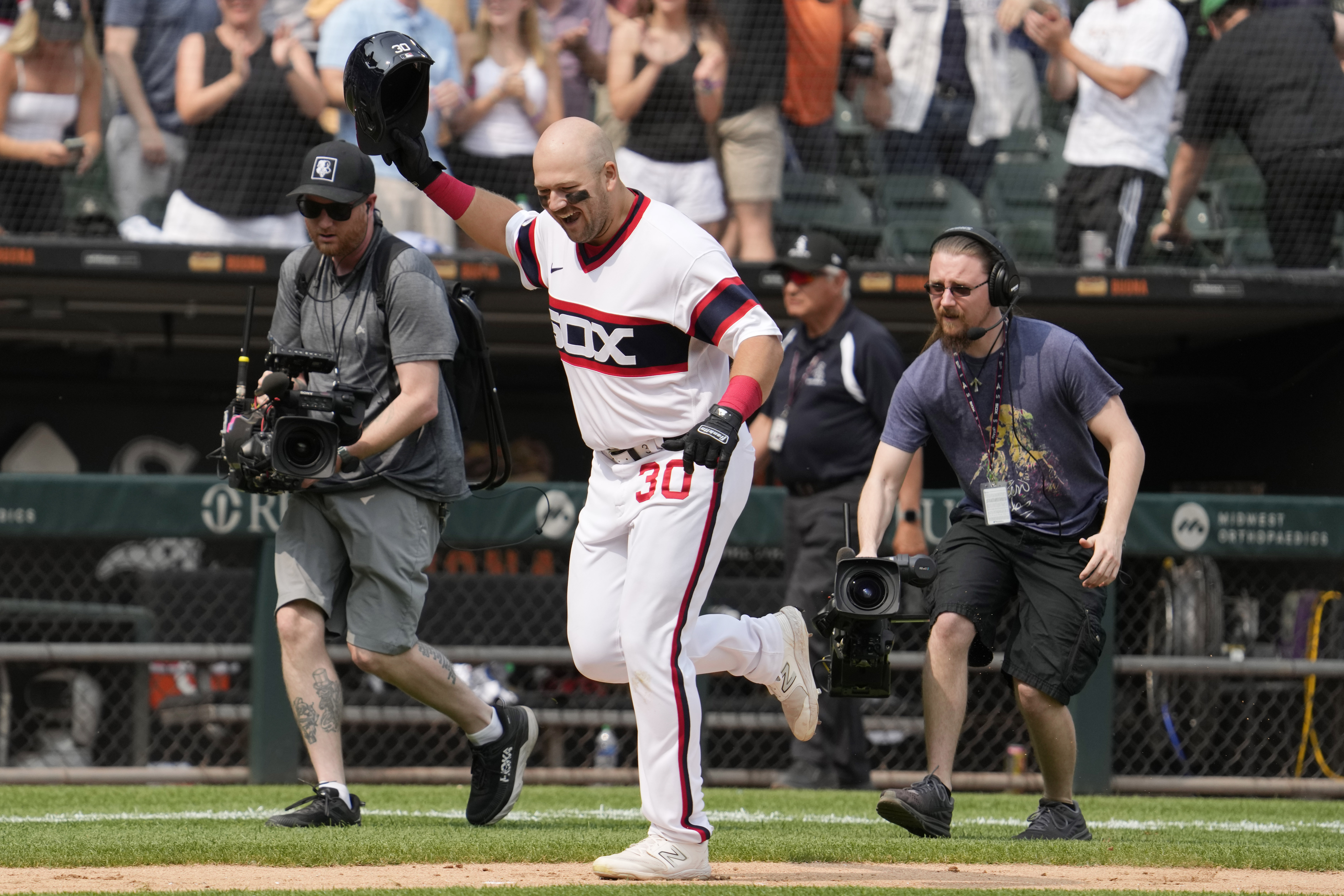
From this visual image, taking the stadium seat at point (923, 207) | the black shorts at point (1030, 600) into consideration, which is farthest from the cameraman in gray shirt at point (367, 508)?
the stadium seat at point (923, 207)

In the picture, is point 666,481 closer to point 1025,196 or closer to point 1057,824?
point 1057,824

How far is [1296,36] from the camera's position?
862cm

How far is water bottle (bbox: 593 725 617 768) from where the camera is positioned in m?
7.28

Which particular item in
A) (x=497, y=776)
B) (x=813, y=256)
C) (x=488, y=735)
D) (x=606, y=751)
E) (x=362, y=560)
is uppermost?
(x=813, y=256)

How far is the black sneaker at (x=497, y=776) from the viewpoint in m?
4.84

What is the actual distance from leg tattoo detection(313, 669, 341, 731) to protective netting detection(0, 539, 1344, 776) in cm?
210

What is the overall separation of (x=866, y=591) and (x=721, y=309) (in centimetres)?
97

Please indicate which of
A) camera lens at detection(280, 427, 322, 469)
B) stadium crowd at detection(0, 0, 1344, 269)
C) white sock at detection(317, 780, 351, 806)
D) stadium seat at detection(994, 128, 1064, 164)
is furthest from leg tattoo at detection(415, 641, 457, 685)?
stadium seat at detection(994, 128, 1064, 164)

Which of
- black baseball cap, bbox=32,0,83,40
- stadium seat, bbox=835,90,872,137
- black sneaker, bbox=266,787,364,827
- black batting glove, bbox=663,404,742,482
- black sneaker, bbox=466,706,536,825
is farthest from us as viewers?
stadium seat, bbox=835,90,872,137

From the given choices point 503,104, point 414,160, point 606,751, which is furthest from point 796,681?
point 503,104

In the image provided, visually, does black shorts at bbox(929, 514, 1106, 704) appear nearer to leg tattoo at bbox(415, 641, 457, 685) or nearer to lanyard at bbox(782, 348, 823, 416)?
leg tattoo at bbox(415, 641, 457, 685)

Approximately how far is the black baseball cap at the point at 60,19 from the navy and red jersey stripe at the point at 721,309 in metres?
5.74

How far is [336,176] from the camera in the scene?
186 inches

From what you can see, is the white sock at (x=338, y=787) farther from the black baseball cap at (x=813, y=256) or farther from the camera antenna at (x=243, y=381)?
the black baseball cap at (x=813, y=256)
